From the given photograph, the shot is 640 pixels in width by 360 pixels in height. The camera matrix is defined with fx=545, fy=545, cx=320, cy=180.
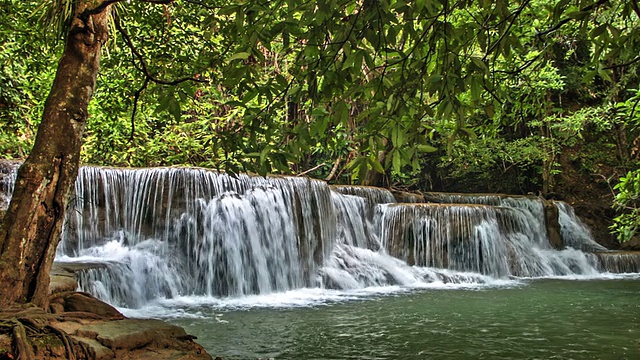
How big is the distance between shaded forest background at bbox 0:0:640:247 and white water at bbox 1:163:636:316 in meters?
1.42

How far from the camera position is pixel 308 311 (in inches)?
324

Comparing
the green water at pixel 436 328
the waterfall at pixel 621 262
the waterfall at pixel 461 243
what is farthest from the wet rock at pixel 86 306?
the waterfall at pixel 621 262

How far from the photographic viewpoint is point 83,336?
12.5 ft

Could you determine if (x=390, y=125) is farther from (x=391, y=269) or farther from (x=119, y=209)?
(x=391, y=269)

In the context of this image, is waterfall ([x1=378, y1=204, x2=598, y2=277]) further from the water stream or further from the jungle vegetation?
the jungle vegetation

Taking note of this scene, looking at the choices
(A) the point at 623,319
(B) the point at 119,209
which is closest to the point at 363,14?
(A) the point at 623,319

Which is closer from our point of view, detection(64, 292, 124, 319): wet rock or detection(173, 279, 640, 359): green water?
detection(64, 292, 124, 319): wet rock

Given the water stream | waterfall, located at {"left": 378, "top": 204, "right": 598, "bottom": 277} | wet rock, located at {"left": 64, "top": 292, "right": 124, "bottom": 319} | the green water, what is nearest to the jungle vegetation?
wet rock, located at {"left": 64, "top": 292, "right": 124, "bottom": 319}

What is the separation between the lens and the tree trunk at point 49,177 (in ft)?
13.4

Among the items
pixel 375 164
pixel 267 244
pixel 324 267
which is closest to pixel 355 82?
pixel 375 164

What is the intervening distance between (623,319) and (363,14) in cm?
692

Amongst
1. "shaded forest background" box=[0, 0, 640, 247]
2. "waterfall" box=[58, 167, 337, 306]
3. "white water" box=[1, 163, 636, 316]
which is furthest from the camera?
"waterfall" box=[58, 167, 337, 306]

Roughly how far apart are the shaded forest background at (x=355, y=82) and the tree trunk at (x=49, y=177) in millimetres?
282

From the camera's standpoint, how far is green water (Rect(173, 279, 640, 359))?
5.62 m
